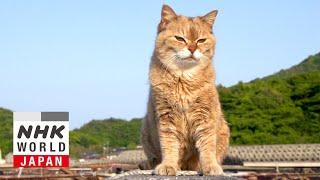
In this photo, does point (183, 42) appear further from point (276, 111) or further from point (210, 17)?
point (276, 111)

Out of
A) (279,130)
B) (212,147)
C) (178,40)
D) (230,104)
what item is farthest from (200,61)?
(230,104)

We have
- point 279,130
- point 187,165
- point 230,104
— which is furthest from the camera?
point 230,104

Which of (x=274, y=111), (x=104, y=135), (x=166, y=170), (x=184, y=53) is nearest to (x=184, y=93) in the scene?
(x=184, y=53)

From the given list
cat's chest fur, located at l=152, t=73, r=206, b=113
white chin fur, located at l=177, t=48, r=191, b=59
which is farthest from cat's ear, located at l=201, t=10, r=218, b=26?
cat's chest fur, located at l=152, t=73, r=206, b=113

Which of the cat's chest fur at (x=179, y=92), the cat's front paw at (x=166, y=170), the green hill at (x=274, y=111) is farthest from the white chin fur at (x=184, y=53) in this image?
the green hill at (x=274, y=111)

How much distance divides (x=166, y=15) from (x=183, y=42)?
0.25m

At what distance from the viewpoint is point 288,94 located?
50531 mm

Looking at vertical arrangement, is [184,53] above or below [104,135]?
below

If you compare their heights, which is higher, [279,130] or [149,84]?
[279,130]

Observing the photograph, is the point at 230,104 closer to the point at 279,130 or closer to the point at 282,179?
the point at 279,130

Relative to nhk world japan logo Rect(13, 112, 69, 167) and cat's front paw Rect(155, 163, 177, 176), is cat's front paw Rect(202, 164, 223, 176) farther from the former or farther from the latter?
nhk world japan logo Rect(13, 112, 69, 167)

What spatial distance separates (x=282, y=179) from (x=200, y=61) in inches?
242

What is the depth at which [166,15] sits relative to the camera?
5262 millimetres

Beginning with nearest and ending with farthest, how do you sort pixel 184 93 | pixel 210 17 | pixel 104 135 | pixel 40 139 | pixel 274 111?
1. pixel 184 93
2. pixel 210 17
3. pixel 40 139
4. pixel 274 111
5. pixel 104 135
